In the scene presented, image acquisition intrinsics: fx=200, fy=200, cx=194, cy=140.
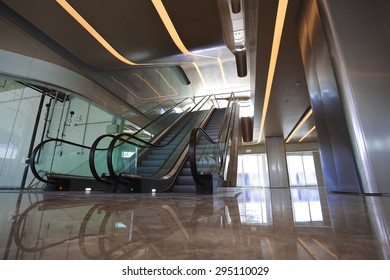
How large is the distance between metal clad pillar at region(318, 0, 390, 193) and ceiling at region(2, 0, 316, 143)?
111 centimetres

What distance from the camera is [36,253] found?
0.68 metres

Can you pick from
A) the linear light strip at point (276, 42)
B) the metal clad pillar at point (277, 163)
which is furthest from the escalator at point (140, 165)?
the metal clad pillar at point (277, 163)

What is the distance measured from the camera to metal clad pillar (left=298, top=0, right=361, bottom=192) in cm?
285

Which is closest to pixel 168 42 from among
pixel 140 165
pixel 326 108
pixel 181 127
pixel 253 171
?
pixel 181 127

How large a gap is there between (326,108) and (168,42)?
5.53 meters

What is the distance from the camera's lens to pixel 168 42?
6.89 metres

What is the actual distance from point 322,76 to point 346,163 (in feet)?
4.79

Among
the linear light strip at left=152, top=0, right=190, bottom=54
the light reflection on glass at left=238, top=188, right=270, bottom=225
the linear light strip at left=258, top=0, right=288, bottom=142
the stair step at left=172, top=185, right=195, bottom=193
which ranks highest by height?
the linear light strip at left=152, top=0, right=190, bottom=54

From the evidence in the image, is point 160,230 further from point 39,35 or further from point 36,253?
point 39,35

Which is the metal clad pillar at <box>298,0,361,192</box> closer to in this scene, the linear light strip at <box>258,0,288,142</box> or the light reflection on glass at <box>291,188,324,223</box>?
the linear light strip at <box>258,0,288,142</box>

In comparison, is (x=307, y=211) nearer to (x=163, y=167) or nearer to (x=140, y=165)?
(x=163, y=167)

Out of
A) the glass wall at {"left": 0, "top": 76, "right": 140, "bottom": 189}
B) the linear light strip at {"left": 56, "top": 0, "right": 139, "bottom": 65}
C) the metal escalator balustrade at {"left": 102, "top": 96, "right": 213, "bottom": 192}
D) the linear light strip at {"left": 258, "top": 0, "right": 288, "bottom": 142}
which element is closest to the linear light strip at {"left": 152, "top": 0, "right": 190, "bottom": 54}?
the linear light strip at {"left": 56, "top": 0, "right": 139, "bottom": 65}

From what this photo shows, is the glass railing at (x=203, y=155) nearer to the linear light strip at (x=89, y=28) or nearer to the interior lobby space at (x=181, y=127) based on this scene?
the interior lobby space at (x=181, y=127)

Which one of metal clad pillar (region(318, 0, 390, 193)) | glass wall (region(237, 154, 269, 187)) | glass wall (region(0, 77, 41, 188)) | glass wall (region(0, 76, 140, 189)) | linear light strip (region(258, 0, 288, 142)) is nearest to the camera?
metal clad pillar (region(318, 0, 390, 193))
